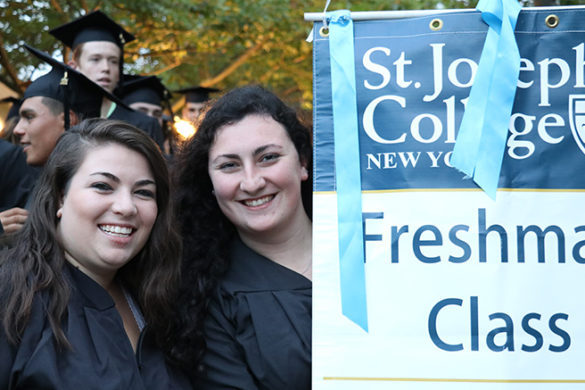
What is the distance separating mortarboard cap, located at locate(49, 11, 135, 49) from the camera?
617cm

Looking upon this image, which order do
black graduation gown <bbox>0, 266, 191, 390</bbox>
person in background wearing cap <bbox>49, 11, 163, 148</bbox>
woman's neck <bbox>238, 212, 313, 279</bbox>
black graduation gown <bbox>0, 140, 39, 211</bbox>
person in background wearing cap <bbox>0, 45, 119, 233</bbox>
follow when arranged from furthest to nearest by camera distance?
person in background wearing cap <bbox>49, 11, 163, 148</bbox> < person in background wearing cap <bbox>0, 45, 119, 233</bbox> < black graduation gown <bbox>0, 140, 39, 211</bbox> < woman's neck <bbox>238, 212, 313, 279</bbox> < black graduation gown <bbox>0, 266, 191, 390</bbox>

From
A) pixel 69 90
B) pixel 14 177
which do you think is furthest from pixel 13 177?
pixel 69 90

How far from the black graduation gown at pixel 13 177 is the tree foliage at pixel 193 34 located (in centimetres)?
399

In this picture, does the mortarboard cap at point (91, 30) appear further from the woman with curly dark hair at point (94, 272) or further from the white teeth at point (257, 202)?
the white teeth at point (257, 202)

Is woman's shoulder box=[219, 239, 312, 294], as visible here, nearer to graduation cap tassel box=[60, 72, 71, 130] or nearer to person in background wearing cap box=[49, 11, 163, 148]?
graduation cap tassel box=[60, 72, 71, 130]

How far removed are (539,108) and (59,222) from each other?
1852 millimetres

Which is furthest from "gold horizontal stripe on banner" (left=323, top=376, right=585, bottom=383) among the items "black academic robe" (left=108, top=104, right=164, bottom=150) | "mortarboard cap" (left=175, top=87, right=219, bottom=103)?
"mortarboard cap" (left=175, top=87, right=219, bottom=103)

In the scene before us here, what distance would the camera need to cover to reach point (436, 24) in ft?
8.21

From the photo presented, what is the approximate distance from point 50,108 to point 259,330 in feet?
9.32

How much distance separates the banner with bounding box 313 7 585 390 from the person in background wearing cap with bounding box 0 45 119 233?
Answer: 2882mm

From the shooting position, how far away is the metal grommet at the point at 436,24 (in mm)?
2498

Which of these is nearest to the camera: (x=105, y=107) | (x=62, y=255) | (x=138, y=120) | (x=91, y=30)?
(x=62, y=255)

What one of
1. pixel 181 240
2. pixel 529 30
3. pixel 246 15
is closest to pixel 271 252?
pixel 181 240

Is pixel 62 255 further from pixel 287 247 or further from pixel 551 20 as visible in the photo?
pixel 551 20
